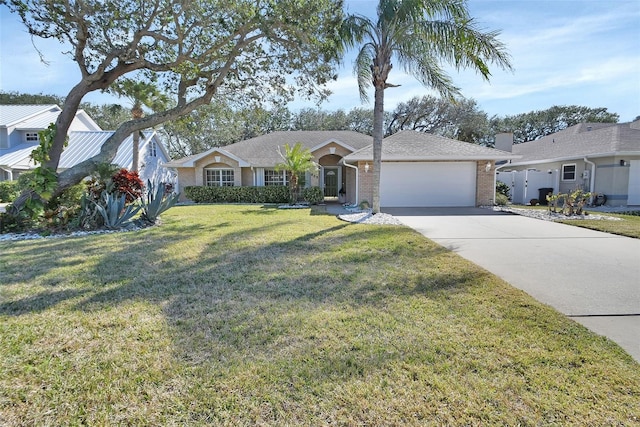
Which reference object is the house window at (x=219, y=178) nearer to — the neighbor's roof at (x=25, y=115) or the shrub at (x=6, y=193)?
the shrub at (x=6, y=193)

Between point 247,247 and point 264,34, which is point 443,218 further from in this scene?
point 264,34

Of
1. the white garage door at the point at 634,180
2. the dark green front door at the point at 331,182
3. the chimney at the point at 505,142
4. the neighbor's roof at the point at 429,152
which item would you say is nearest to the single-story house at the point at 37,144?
the dark green front door at the point at 331,182

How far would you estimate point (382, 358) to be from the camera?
3.15 meters

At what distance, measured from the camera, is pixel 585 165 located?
19.0 meters

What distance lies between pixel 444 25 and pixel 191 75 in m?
9.59

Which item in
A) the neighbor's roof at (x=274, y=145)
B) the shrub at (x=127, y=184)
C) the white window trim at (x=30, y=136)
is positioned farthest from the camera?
the white window trim at (x=30, y=136)

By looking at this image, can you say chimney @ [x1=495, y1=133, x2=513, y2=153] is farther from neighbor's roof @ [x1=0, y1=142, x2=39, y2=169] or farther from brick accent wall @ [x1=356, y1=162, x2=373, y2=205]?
neighbor's roof @ [x1=0, y1=142, x2=39, y2=169]

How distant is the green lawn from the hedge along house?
52.5ft

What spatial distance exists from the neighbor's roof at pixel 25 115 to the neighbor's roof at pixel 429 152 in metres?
26.9

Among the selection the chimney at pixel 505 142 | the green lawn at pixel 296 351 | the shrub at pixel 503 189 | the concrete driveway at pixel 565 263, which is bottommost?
the green lawn at pixel 296 351

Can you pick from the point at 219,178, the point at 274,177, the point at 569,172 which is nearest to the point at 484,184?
the point at 569,172

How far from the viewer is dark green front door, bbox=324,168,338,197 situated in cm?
2405

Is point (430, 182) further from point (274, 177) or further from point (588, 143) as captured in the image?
point (274, 177)

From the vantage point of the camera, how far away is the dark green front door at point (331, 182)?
947 inches
